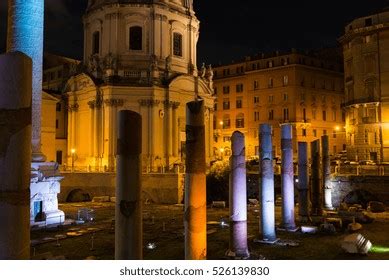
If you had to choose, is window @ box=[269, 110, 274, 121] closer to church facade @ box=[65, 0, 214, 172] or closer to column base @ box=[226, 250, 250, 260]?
church facade @ box=[65, 0, 214, 172]

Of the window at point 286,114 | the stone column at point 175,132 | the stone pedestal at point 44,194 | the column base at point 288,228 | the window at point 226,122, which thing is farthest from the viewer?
the window at point 226,122

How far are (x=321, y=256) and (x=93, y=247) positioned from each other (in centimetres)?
710

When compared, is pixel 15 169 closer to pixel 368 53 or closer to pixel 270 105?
pixel 368 53

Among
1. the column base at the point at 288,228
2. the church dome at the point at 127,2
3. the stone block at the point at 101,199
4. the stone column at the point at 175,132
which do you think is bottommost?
the column base at the point at 288,228

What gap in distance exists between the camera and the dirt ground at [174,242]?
1376 centimetres

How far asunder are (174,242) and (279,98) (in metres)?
40.0

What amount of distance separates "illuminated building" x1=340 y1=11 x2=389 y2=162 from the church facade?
1449cm

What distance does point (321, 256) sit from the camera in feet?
45.2

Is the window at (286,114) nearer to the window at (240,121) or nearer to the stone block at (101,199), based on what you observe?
the window at (240,121)

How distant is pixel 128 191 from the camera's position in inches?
355

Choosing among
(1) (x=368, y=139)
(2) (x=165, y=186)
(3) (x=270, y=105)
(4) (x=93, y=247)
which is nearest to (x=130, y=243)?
(4) (x=93, y=247)

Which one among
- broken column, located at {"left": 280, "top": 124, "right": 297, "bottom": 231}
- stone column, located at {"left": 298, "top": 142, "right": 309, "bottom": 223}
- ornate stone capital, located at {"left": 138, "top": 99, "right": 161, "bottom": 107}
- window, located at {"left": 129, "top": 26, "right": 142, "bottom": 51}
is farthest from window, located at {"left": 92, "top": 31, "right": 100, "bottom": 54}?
broken column, located at {"left": 280, "top": 124, "right": 297, "bottom": 231}

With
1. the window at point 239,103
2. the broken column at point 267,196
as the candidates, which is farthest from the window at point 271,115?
the broken column at point 267,196

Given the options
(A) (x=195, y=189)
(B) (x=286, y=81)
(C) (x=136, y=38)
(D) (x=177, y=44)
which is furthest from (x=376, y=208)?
(B) (x=286, y=81)
